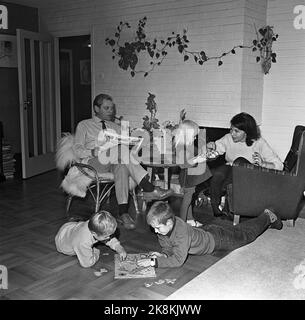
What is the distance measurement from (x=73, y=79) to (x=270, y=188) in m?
6.15

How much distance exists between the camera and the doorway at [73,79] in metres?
8.57

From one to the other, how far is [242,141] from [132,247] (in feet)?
4.71

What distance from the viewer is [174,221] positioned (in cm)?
279

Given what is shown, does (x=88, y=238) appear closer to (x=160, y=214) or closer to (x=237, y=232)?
(x=160, y=214)

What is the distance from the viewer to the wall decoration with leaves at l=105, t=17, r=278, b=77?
488 cm

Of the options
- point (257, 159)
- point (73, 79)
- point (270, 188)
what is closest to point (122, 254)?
point (270, 188)

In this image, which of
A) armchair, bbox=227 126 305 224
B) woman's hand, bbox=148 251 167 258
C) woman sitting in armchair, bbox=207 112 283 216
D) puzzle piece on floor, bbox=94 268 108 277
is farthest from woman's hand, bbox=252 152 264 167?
puzzle piece on floor, bbox=94 268 108 277

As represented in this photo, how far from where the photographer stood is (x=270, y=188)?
3508 millimetres

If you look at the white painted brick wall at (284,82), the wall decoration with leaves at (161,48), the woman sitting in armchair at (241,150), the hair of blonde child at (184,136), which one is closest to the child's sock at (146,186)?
the hair of blonde child at (184,136)

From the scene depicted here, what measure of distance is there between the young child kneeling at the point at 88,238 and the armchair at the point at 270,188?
46.0 inches

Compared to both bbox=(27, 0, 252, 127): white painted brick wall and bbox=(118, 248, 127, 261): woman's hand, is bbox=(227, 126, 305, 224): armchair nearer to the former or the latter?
bbox=(118, 248, 127, 261): woman's hand

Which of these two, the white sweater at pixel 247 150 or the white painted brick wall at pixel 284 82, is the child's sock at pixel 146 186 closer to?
the white sweater at pixel 247 150
